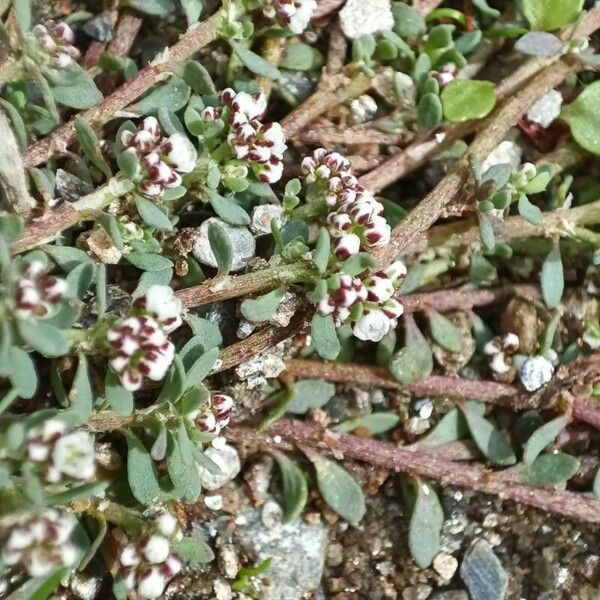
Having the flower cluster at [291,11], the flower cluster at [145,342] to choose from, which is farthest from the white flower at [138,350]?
the flower cluster at [291,11]

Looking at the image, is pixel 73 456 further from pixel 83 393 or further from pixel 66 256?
pixel 66 256

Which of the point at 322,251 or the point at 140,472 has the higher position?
the point at 322,251

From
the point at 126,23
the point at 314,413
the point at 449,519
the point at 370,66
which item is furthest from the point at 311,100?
the point at 449,519

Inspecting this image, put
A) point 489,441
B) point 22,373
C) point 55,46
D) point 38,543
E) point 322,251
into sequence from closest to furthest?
point 38,543, point 22,373, point 322,251, point 55,46, point 489,441

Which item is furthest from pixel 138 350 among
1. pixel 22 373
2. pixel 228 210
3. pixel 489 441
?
pixel 489 441

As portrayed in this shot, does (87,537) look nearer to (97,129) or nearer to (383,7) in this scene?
(97,129)

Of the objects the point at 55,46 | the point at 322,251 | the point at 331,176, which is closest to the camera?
the point at 322,251

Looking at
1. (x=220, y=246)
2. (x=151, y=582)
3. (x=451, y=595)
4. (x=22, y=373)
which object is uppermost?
(x=220, y=246)
